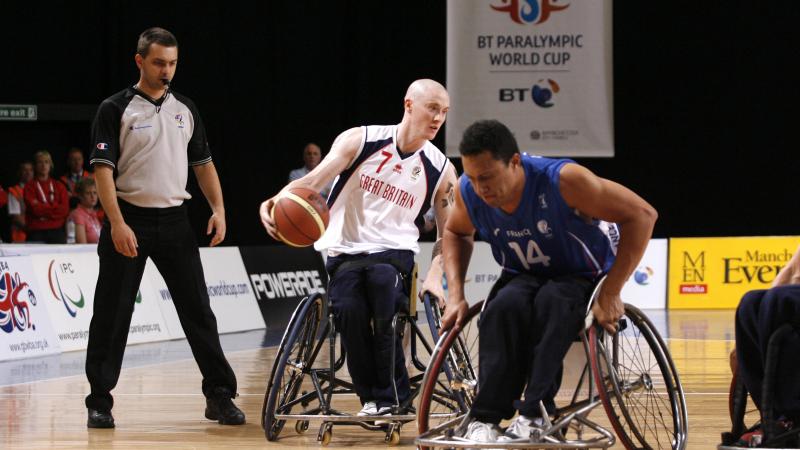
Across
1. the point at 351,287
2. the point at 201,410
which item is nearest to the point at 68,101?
the point at 201,410

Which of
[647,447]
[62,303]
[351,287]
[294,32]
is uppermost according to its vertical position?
[294,32]

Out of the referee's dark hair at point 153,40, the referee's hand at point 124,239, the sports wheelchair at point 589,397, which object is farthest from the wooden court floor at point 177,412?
the referee's dark hair at point 153,40

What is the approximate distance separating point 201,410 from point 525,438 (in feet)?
8.27

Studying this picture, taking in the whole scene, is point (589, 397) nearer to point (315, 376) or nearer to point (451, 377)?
point (451, 377)

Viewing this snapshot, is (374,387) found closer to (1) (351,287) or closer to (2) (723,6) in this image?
(1) (351,287)

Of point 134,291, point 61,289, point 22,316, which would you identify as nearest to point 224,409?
point 134,291

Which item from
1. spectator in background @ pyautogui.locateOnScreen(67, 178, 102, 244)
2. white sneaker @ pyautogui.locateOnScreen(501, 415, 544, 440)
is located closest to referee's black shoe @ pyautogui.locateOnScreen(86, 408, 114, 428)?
white sneaker @ pyautogui.locateOnScreen(501, 415, 544, 440)

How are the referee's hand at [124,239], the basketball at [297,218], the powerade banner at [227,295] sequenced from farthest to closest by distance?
1. the powerade banner at [227,295]
2. the referee's hand at [124,239]
3. the basketball at [297,218]

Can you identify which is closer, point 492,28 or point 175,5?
point 492,28

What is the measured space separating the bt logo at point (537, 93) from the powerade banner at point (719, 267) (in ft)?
5.92

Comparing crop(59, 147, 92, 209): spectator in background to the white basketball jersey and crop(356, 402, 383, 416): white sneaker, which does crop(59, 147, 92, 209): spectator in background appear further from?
crop(356, 402, 383, 416): white sneaker

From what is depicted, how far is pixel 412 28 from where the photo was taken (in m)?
14.0

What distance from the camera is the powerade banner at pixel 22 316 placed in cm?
772

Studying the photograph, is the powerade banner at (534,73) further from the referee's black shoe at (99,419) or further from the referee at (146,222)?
the referee's black shoe at (99,419)
